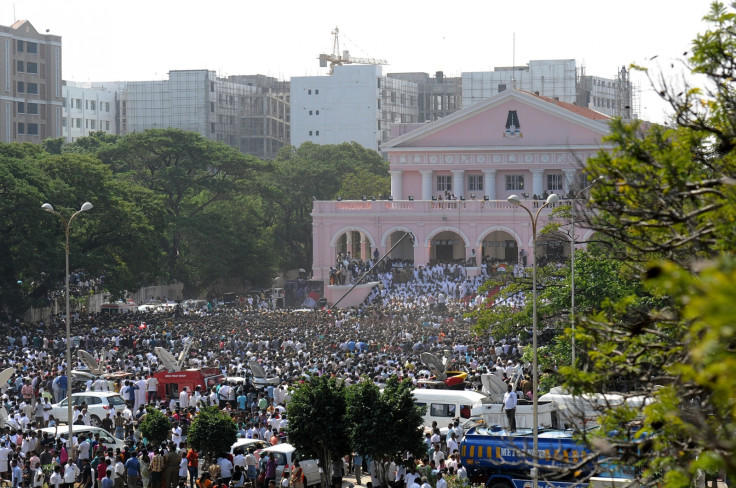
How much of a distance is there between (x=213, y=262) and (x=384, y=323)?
19.2 metres

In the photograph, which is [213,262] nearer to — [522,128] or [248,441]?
[522,128]

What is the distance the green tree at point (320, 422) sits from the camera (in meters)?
18.9

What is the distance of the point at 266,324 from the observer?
1526 inches

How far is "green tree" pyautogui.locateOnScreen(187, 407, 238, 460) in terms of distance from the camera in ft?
64.0

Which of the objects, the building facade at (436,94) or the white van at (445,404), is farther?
the building facade at (436,94)

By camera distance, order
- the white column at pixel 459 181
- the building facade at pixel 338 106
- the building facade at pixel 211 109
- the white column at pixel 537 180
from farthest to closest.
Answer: the building facade at pixel 211 109 < the building facade at pixel 338 106 < the white column at pixel 459 181 < the white column at pixel 537 180

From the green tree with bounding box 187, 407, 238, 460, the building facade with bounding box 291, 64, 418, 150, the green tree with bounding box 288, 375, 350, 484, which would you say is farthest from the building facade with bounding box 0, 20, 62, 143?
the green tree with bounding box 288, 375, 350, 484

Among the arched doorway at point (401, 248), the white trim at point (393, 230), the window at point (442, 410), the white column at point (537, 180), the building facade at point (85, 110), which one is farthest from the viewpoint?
the building facade at point (85, 110)

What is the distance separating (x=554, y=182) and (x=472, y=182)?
170 inches

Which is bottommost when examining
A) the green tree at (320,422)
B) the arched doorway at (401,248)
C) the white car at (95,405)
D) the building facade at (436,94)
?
the white car at (95,405)

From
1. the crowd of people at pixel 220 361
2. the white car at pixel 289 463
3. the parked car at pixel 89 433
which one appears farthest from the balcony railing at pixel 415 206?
the white car at pixel 289 463

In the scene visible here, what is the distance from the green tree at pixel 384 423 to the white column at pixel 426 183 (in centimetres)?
4080

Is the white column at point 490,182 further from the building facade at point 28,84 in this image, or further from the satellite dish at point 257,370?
the building facade at point 28,84

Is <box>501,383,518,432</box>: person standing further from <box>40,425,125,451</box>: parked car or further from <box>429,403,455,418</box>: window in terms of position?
<box>40,425,125,451</box>: parked car
